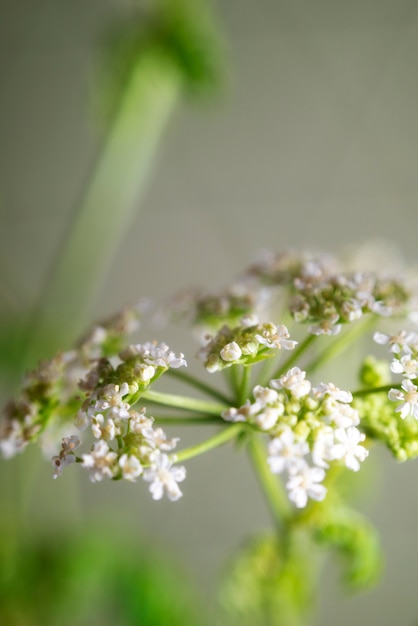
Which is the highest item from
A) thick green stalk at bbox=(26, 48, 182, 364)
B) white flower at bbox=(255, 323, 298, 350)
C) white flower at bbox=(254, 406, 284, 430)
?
white flower at bbox=(255, 323, 298, 350)

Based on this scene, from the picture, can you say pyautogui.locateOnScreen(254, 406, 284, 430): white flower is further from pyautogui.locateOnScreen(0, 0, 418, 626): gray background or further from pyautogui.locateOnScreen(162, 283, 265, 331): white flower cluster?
pyautogui.locateOnScreen(0, 0, 418, 626): gray background

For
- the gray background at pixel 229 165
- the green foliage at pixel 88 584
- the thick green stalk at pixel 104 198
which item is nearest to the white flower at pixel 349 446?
the green foliage at pixel 88 584

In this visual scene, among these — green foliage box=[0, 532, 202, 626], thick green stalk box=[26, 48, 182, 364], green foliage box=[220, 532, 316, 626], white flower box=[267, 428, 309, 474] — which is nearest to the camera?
white flower box=[267, 428, 309, 474]

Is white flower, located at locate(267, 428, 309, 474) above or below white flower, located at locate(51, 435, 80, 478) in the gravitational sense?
above

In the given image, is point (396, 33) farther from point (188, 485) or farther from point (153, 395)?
point (153, 395)

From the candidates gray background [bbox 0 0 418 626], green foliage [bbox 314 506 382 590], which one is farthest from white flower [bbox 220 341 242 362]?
gray background [bbox 0 0 418 626]

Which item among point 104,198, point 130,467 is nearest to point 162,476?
point 130,467

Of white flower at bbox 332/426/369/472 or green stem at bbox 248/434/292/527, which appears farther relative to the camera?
Result: green stem at bbox 248/434/292/527
